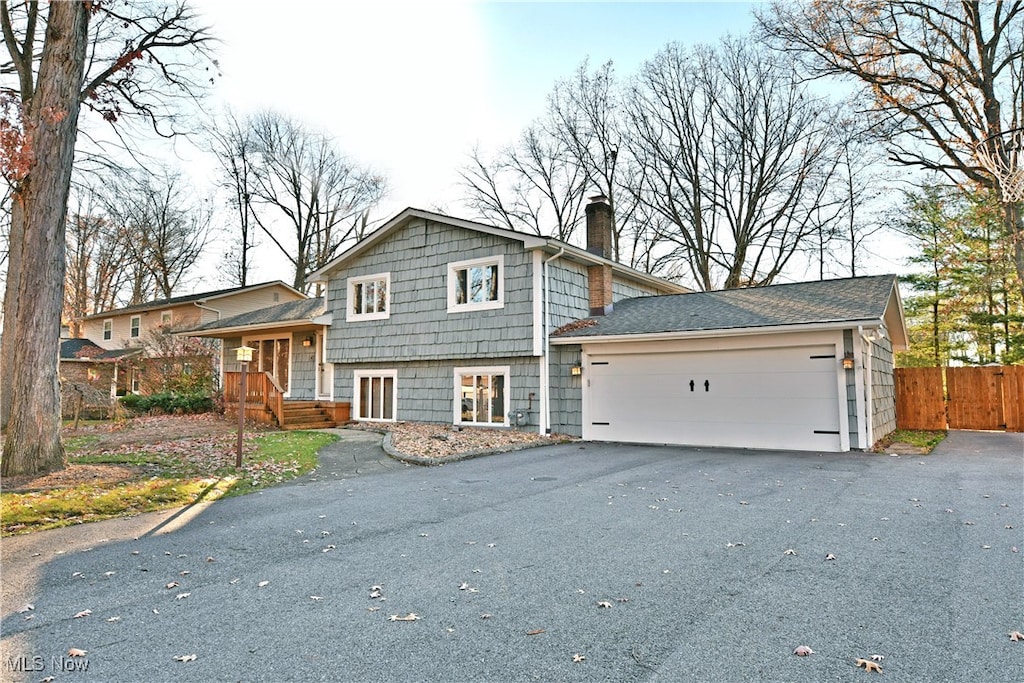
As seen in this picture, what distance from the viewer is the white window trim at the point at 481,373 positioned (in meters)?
13.6

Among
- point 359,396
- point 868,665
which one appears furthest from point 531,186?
point 868,665

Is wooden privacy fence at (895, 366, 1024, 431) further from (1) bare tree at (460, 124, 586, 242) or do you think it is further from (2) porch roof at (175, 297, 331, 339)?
(2) porch roof at (175, 297, 331, 339)

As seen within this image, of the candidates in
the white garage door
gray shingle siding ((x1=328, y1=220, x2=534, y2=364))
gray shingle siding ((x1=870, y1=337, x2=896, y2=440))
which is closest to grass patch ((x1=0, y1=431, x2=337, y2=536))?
gray shingle siding ((x1=328, y1=220, x2=534, y2=364))

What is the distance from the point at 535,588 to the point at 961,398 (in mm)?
16562

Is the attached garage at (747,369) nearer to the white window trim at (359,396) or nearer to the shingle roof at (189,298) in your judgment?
the white window trim at (359,396)

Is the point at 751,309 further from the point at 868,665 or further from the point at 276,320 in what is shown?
the point at 276,320

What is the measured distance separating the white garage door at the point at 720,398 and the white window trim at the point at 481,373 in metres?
1.88

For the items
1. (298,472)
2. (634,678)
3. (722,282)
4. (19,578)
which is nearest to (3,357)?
(298,472)

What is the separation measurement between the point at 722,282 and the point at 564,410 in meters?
14.9

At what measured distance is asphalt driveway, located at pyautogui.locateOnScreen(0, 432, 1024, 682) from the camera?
286 cm

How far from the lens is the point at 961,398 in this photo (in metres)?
15.3

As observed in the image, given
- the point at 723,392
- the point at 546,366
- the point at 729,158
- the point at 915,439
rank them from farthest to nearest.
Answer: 1. the point at 729,158
2. the point at 546,366
3. the point at 915,439
4. the point at 723,392

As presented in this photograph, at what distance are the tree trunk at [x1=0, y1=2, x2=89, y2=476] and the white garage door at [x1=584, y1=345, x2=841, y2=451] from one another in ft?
32.4

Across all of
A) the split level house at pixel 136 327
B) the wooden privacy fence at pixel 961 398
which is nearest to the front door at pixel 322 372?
the split level house at pixel 136 327
